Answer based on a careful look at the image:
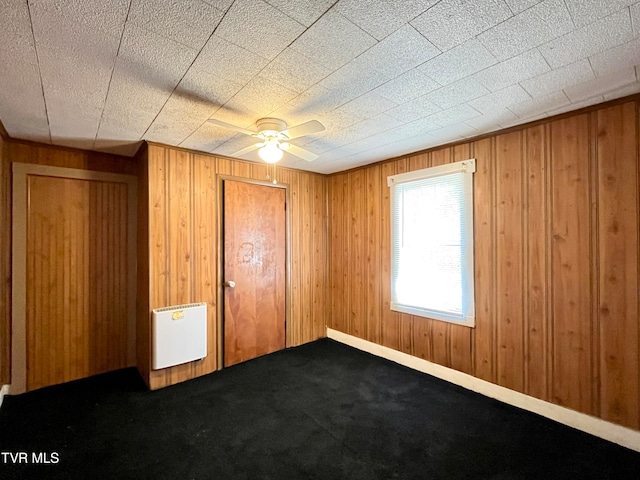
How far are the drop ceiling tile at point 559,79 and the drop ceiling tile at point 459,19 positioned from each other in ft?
2.28

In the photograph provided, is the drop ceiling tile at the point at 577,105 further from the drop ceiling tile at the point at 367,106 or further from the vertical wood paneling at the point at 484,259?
the drop ceiling tile at the point at 367,106

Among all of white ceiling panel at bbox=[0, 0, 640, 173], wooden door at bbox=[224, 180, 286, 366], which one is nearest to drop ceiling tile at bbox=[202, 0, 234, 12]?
white ceiling panel at bbox=[0, 0, 640, 173]

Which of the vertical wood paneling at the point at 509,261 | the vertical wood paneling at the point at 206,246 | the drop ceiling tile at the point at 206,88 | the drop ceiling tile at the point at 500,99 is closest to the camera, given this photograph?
the drop ceiling tile at the point at 206,88

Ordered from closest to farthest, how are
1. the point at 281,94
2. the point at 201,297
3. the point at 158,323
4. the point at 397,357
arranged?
the point at 281,94, the point at 158,323, the point at 201,297, the point at 397,357

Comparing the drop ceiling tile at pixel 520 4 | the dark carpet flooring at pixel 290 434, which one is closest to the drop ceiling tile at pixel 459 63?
the drop ceiling tile at pixel 520 4

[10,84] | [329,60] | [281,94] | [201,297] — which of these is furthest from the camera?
[201,297]

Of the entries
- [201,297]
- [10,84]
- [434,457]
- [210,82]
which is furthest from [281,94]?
[434,457]

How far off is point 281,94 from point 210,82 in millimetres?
439

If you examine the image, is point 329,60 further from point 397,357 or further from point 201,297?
point 397,357

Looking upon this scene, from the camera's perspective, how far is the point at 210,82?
5.96 ft

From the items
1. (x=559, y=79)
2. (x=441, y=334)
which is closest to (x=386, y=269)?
(x=441, y=334)

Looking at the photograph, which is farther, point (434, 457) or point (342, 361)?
point (342, 361)

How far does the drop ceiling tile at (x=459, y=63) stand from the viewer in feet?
4.99

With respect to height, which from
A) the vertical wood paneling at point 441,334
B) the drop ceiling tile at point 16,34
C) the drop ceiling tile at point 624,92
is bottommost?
the vertical wood paneling at point 441,334
